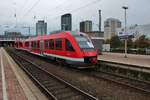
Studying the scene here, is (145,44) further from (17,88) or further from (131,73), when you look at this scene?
(17,88)

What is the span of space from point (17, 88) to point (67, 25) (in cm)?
4659

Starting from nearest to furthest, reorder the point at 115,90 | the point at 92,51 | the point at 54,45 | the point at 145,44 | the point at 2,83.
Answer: the point at 115,90, the point at 2,83, the point at 92,51, the point at 54,45, the point at 145,44

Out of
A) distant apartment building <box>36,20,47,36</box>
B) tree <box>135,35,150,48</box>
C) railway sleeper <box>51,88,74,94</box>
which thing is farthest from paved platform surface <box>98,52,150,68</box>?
tree <box>135,35,150,48</box>

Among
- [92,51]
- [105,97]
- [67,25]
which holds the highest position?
[67,25]

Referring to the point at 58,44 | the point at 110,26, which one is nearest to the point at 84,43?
the point at 58,44

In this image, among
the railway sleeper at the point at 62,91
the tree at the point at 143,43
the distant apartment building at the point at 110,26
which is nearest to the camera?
the railway sleeper at the point at 62,91

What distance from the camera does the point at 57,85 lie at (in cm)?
1273

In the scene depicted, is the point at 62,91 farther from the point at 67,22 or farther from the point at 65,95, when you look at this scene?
the point at 67,22

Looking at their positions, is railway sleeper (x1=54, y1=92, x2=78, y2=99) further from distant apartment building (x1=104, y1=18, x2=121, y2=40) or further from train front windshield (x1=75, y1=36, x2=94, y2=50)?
distant apartment building (x1=104, y1=18, x2=121, y2=40)

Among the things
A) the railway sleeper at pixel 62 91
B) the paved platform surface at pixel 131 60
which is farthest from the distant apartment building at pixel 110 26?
the railway sleeper at pixel 62 91

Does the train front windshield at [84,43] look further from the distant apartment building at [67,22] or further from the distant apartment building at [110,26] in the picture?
the distant apartment building at [110,26]

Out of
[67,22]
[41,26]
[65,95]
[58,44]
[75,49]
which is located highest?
[67,22]

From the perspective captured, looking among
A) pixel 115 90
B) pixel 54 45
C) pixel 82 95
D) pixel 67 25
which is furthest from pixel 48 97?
pixel 67 25

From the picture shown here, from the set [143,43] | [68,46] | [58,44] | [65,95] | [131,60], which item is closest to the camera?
[65,95]
